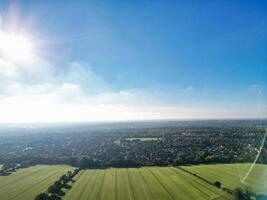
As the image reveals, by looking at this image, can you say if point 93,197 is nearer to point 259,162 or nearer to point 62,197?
point 62,197

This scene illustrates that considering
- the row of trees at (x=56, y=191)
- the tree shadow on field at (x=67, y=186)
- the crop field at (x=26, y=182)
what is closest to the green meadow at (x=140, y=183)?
the crop field at (x=26, y=182)

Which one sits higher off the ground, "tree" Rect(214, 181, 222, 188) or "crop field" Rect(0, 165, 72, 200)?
"tree" Rect(214, 181, 222, 188)

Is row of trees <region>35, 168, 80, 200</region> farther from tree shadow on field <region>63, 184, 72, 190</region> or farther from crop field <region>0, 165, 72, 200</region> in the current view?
crop field <region>0, 165, 72, 200</region>

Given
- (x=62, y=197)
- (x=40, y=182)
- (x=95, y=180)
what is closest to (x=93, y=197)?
(x=62, y=197)

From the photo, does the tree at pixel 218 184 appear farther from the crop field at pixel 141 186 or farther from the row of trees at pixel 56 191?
the row of trees at pixel 56 191

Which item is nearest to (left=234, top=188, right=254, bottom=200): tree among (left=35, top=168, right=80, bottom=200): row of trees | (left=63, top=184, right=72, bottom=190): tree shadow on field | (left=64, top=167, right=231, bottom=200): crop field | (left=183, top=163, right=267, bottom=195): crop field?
(left=183, top=163, right=267, bottom=195): crop field

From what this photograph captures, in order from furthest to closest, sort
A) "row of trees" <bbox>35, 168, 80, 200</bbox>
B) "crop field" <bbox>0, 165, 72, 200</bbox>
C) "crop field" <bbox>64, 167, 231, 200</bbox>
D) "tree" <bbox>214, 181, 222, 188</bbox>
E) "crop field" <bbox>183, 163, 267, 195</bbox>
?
"tree" <bbox>214, 181, 222, 188</bbox>, "crop field" <bbox>0, 165, 72, 200</bbox>, "crop field" <bbox>64, 167, 231, 200</bbox>, "crop field" <bbox>183, 163, 267, 195</bbox>, "row of trees" <bbox>35, 168, 80, 200</bbox>

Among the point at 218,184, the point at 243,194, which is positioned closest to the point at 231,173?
the point at 218,184
